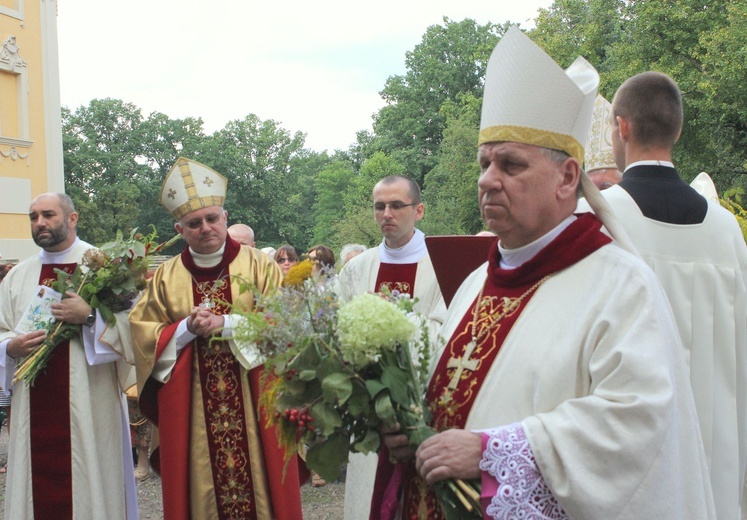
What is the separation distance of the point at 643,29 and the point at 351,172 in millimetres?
32267

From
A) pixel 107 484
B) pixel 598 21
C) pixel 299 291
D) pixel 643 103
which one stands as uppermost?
pixel 598 21

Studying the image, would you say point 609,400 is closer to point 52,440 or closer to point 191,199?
point 191,199

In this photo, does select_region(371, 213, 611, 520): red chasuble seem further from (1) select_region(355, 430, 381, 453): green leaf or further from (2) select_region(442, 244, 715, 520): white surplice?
(1) select_region(355, 430, 381, 453): green leaf

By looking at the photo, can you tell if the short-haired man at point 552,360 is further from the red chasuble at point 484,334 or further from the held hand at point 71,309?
the held hand at point 71,309

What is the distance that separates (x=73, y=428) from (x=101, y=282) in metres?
1.10

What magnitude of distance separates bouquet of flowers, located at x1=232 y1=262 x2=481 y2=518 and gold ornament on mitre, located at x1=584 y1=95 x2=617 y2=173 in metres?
2.76

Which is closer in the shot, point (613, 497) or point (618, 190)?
point (613, 497)

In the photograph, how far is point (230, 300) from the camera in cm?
A: 525

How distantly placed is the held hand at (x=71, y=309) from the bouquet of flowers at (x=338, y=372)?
122 inches

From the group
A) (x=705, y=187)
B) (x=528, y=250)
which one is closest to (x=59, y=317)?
(x=528, y=250)

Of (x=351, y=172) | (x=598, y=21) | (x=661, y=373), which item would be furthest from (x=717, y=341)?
(x=351, y=172)

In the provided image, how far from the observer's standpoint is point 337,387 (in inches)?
88.5

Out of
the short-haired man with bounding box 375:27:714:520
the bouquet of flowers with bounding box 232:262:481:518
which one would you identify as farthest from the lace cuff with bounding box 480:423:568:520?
the bouquet of flowers with bounding box 232:262:481:518

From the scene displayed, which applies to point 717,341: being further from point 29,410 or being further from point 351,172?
point 351,172
